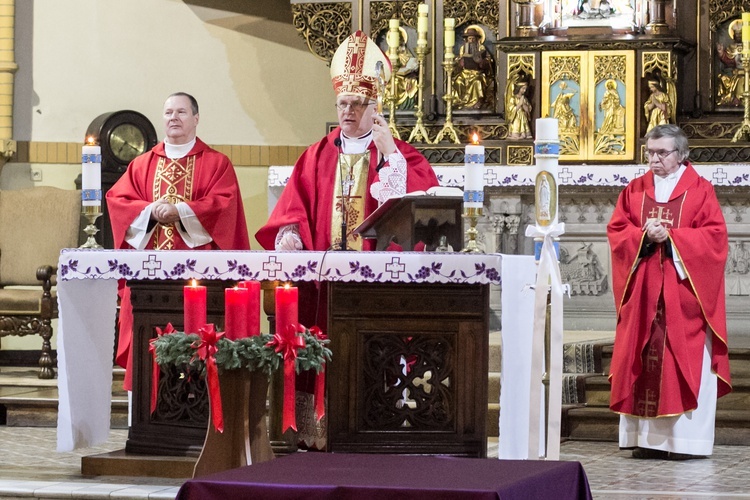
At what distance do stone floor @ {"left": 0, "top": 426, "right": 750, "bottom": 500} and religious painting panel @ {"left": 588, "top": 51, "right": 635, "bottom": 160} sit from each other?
8.48ft

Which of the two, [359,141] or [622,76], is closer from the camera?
[359,141]

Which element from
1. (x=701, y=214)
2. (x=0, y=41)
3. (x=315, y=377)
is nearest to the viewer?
(x=315, y=377)

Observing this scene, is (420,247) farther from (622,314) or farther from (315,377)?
(622,314)

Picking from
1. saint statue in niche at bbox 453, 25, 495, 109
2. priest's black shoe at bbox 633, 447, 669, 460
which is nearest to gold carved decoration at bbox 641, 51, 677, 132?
saint statue in niche at bbox 453, 25, 495, 109

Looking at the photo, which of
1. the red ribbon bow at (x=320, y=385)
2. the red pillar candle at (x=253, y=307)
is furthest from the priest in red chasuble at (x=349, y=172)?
the red pillar candle at (x=253, y=307)

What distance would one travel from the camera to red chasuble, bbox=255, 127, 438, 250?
666cm

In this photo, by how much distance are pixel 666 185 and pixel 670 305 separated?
636 millimetres

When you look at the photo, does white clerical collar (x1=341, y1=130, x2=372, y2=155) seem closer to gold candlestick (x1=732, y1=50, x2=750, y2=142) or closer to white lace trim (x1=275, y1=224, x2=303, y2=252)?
white lace trim (x1=275, y1=224, x2=303, y2=252)

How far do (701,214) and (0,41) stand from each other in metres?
6.16

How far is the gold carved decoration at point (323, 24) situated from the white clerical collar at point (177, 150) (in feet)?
10.4

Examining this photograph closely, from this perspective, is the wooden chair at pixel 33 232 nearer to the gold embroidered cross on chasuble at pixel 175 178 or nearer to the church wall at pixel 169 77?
the church wall at pixel 169 77

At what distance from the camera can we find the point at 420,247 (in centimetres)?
593

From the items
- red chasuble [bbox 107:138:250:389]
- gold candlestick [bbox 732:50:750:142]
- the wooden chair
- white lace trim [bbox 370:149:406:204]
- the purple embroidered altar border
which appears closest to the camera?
the purple embroidered altar border

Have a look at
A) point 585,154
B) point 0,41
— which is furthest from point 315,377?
point 0,41
